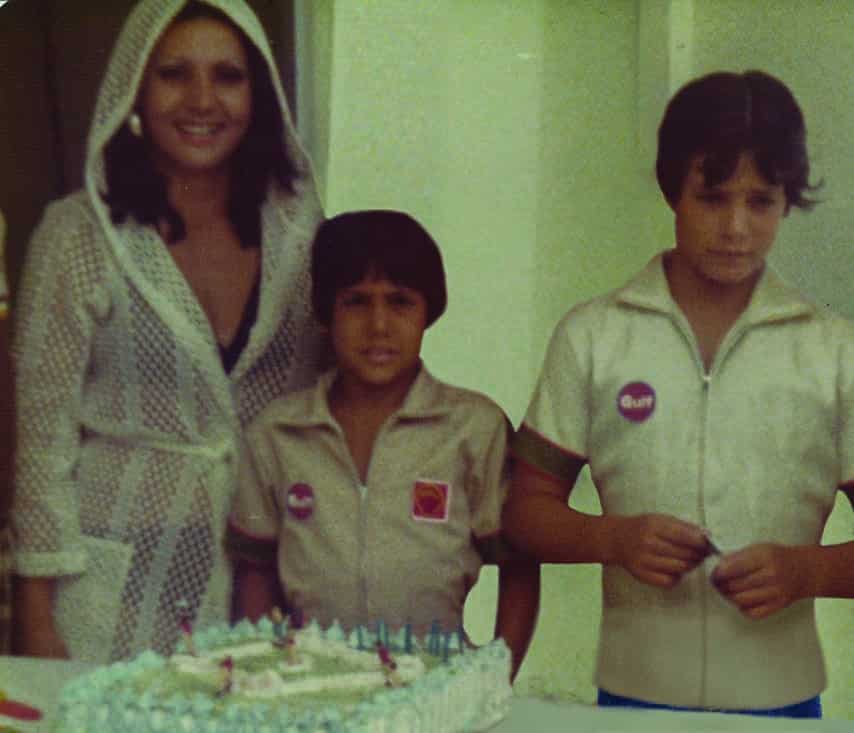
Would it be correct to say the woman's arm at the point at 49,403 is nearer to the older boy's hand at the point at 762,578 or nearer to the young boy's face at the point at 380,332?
the young boy's face at the point at 380,332

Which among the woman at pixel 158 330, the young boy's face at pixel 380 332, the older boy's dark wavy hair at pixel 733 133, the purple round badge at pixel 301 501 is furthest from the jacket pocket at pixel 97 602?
the older boy's dark wavy hair at pixel 733 133

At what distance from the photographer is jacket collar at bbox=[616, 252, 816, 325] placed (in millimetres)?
1628

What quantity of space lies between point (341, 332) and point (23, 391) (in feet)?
1.61

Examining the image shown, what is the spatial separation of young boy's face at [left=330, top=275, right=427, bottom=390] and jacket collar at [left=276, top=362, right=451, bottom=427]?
0.06 ft

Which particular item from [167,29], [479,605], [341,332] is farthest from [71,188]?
[479,605]

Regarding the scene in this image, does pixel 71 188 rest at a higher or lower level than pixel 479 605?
higher

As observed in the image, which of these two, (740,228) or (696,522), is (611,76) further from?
(696,522)

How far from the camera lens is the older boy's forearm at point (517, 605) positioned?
1711 millimetres

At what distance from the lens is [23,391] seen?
1842 mm

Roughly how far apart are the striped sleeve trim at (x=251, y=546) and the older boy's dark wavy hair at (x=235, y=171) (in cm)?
41

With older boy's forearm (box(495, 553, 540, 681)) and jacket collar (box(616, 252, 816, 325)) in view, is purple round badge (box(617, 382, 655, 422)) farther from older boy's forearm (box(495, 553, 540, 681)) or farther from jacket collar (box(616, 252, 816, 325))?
older boy's forearm (box(495, 553, 540, 681))

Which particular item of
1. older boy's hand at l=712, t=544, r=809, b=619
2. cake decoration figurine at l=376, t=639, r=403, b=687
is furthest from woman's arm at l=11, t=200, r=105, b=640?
older boy's hand at l=712, t=544, r=809, b=619

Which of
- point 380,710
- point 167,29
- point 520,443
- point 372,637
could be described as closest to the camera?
point 380,710

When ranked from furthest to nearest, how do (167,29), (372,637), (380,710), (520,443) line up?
→ (167,29)
(520,443)
(372,637)
(380,710)
